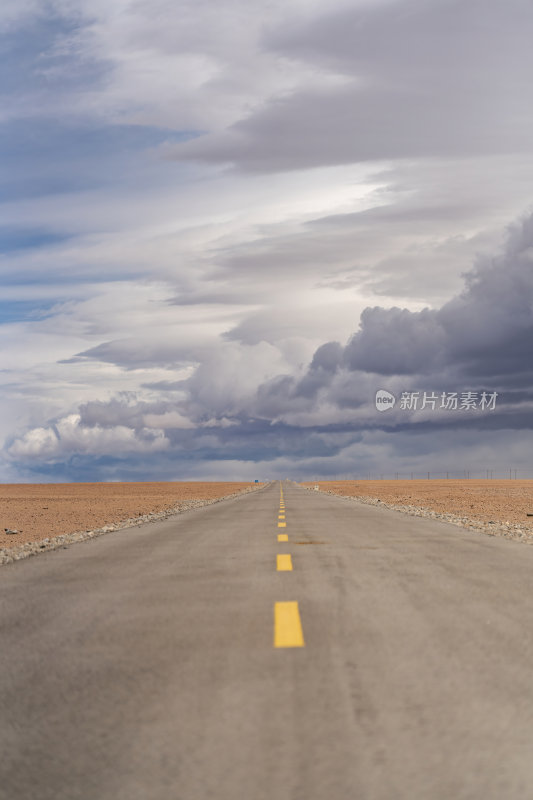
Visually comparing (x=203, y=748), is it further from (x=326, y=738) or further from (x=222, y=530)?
(x=222, y=530)

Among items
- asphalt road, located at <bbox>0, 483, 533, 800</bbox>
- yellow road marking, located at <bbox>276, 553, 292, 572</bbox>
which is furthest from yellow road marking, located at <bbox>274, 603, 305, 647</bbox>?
yellow road marking, located at <bbox>276, 553, 292, 572</bbox>

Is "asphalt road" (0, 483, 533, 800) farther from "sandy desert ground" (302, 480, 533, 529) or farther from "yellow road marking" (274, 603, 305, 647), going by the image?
"sandy desert ground" (302, 480, 533, 529)

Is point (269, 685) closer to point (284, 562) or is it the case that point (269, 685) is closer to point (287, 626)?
point (287, 626)

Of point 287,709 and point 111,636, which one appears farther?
point 111,636

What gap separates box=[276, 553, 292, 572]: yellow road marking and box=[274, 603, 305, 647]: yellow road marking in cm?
284

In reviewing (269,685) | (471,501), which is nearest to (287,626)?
(269,685)

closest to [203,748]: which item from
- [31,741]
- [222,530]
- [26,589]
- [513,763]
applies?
[31,741]

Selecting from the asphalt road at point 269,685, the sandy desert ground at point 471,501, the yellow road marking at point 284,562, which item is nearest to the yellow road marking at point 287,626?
the asphalt road at point 269,685

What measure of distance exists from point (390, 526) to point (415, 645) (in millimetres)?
13389

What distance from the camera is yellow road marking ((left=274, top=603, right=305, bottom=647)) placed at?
6449mm

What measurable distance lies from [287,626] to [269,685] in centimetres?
184

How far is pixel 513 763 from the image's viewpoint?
3973mm

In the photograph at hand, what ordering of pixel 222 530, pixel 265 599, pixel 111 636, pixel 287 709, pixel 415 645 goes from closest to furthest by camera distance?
pixel 287 709 < pixel 415 645 < pixel 111 636 < pixel 265 599 < pixel 222 530

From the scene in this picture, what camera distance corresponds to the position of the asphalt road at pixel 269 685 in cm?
384
